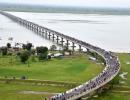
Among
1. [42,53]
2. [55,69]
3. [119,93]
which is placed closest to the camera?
[119,93]

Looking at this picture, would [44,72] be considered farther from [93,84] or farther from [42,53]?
[42,53]

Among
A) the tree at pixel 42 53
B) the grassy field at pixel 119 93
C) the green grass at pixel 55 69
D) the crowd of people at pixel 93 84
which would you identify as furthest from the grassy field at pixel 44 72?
the grassy field at pixel 119 93

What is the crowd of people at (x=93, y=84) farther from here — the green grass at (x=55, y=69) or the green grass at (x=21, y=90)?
the green grass at (x=21, y=90)

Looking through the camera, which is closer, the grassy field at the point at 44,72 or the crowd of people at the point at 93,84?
the crowd of people at the point at 93,84

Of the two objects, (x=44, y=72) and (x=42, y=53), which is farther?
(x=42, y=53)

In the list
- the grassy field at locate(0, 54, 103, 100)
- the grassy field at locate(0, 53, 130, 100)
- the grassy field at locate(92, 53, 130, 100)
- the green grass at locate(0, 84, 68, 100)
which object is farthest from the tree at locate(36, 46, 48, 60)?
the green grass at locate(0, 84, 68, 100)

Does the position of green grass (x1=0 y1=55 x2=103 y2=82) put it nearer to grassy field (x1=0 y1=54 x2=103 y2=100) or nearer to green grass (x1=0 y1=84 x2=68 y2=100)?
grassy field (x1=0 y1=54 x2=103 y2=100)

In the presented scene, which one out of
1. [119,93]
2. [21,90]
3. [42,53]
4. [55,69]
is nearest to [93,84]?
[119,93]

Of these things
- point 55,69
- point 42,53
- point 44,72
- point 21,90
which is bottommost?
point 21,90
